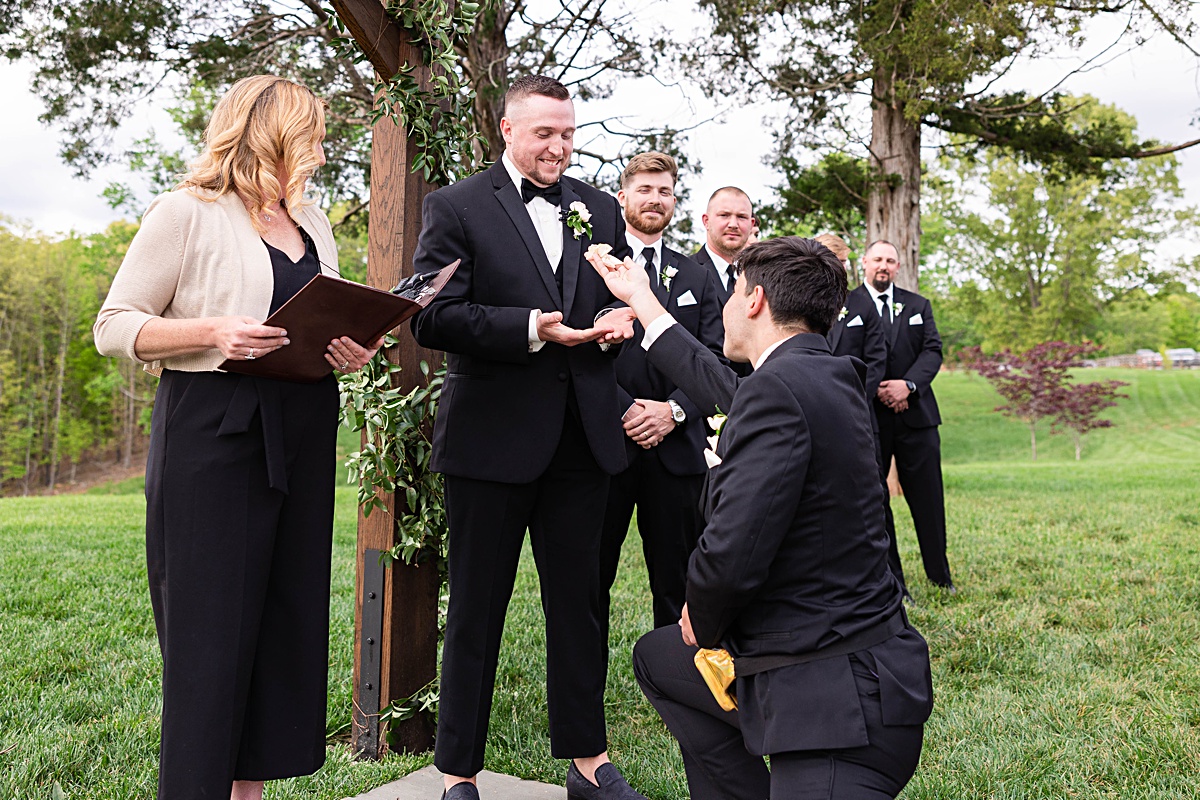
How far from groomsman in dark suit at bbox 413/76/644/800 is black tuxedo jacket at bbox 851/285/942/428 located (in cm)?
349

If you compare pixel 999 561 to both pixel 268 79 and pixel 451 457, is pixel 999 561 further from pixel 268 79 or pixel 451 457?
pixel 268 79

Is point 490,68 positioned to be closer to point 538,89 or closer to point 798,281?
point 538,89

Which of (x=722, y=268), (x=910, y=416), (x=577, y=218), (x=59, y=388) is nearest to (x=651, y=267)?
(x=722, y=268)

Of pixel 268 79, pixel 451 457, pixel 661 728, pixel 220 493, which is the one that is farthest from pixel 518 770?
pixel 268 79

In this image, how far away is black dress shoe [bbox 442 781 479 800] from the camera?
113 inches

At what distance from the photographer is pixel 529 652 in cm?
477

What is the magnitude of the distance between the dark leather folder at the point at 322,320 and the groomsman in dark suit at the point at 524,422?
0.37 meters

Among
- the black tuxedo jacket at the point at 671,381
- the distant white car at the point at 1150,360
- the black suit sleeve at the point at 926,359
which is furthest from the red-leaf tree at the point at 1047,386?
→ the distant white car at the point at 1150,360

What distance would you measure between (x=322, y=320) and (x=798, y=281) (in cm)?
117

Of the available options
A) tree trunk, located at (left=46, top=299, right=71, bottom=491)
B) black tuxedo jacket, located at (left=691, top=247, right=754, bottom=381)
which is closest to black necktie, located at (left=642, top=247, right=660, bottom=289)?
black tuxedo jacket, located at (left=691, top=247, right=754, bottom=381)

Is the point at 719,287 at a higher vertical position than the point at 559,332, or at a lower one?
higher

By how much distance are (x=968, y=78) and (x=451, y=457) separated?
907cm

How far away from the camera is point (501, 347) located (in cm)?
281

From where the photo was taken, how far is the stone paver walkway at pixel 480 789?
304cm
